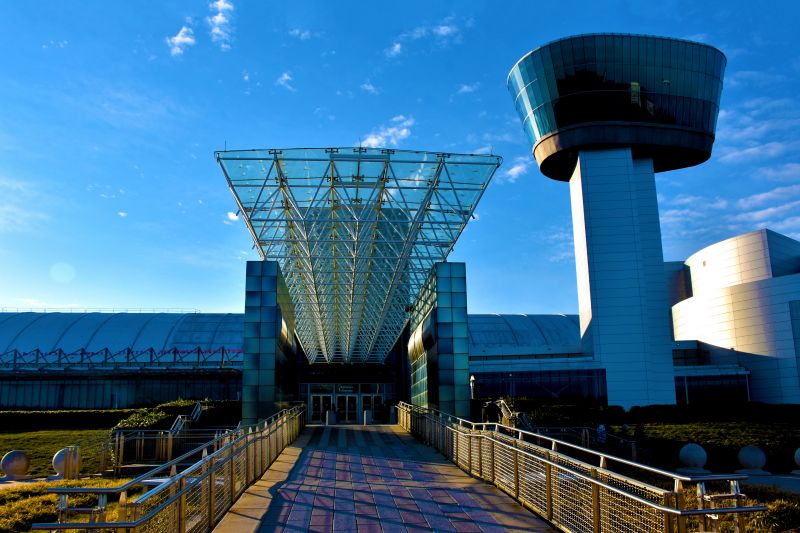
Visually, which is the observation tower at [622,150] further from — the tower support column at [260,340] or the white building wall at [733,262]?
the tower support column at [260,340]

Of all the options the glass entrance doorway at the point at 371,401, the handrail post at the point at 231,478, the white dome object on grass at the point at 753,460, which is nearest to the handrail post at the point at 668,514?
the handrail post at the point at 231,478

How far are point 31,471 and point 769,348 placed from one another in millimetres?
48264

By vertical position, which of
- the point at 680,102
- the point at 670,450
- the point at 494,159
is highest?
the point at 680,102

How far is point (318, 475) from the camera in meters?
15.2

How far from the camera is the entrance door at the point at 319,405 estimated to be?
6523cm

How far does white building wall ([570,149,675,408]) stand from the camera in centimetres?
5047

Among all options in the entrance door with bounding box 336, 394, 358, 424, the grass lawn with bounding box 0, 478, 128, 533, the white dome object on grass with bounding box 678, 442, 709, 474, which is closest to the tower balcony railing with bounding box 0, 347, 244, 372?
the entrance door with bounding box 336, 394, 358, 424

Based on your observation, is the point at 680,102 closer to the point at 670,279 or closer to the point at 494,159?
the point at 670,279

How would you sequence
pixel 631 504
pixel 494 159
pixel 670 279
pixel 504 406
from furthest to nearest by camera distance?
pixel 670 279 < pixel 504 406 < pixel 494 159 < pixel 631 504

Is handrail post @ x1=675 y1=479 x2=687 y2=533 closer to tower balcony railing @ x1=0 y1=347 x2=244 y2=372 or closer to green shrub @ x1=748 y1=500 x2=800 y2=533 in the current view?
green shrub @ x1=748 y1=500 x2=800 y2=533

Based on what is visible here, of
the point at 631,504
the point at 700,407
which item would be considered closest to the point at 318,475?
the point at 631,504

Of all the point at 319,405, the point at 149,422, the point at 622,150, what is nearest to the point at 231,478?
the point at 149,422

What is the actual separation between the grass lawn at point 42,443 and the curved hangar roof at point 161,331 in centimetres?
3103

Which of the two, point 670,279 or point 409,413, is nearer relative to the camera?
point 409,413
